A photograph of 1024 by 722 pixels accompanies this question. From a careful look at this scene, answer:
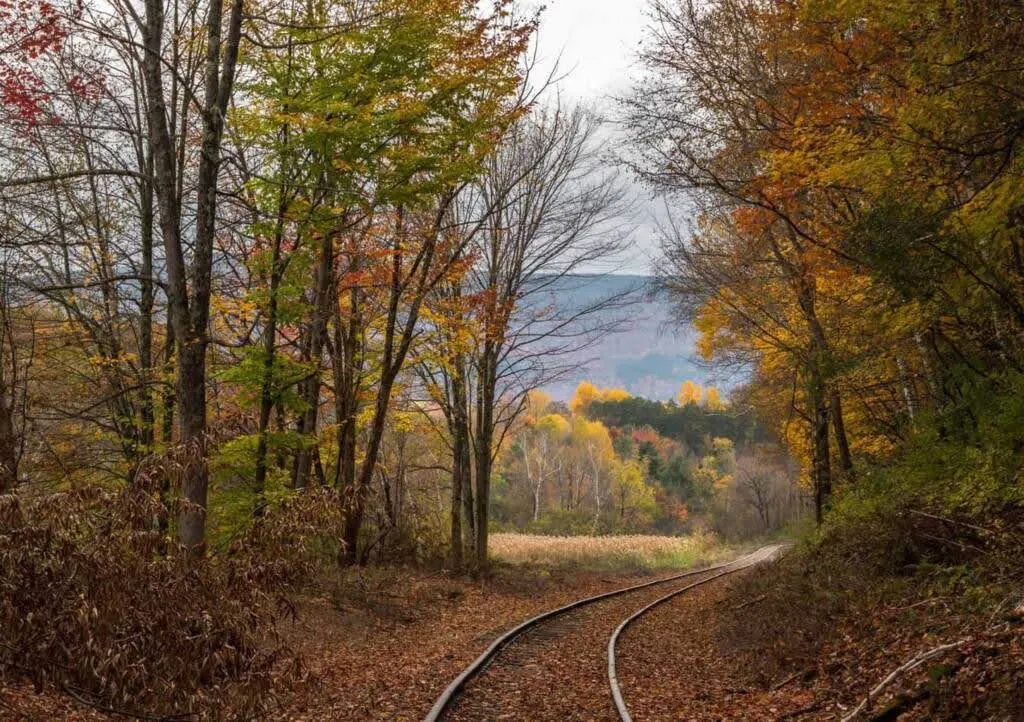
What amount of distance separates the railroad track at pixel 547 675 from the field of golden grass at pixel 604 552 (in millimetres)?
12694

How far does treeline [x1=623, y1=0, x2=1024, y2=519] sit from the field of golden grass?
1373 centimetres

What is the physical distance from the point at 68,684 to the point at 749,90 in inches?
485

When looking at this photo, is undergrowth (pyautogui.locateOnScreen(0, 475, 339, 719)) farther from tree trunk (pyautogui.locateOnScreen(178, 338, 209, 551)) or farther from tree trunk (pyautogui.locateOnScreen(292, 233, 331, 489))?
tree trunk (pyautogui.locateOnScreen(292, 233, 331, 489))

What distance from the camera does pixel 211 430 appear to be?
7902 mm

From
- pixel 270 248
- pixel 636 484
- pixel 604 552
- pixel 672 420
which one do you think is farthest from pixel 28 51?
pixel 672 420

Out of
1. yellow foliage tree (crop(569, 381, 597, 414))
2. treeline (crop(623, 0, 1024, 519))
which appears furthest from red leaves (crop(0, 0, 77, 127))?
yellow foliage tree (crop(569, 381, 597, 414))

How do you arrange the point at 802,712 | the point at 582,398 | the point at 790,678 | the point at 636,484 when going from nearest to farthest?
the point at 802,712 < the point at 790,678 < the point at 636,484 < the point at 582,398

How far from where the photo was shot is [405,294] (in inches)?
691

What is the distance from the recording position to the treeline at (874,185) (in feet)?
26.1

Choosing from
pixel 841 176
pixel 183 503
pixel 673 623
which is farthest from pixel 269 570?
pixel 673 623

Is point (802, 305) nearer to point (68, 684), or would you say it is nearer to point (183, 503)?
point (183, 503)

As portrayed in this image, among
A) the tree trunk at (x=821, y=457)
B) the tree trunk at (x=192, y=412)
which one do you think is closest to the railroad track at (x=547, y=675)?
the tree trunk at (x=192, y=412)

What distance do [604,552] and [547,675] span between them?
23.4 meters

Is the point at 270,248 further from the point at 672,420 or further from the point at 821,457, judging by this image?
the point at 672,420
